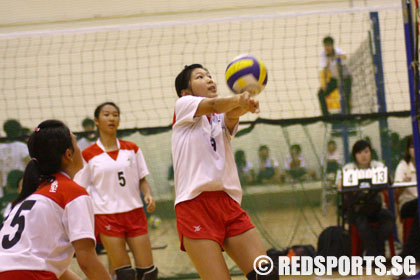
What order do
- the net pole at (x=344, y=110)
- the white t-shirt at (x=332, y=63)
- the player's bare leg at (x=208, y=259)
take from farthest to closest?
the white t-shirt at (x=332, y=63) < the net pole at (x=344, y=110) < the player's bare leg at (x=208, y=259)

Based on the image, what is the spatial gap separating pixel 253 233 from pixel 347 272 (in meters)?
3.19

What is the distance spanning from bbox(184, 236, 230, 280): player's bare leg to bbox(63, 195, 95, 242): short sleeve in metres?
0.71

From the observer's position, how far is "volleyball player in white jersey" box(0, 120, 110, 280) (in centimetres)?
268

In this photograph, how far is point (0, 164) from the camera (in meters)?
7.41

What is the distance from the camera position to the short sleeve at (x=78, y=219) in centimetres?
273

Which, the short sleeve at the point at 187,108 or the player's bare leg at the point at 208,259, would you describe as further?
the short sleeve at the point at 187,108

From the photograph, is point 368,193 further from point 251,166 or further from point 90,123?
point 90,123

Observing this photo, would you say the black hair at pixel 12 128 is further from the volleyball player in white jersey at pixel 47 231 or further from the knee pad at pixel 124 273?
the volleyball player in white jersey at pixel 47 231

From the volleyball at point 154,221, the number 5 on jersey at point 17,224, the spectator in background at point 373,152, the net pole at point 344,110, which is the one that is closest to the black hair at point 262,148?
the net pole at point 344,110

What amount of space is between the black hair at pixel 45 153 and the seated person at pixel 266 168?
15.1 feet

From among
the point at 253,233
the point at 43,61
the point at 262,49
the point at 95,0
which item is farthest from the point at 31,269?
the point at 95,0

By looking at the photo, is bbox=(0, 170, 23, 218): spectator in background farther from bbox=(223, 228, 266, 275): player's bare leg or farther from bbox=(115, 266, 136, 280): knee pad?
bbox=(223, 228, 266, 275): player's bare leg

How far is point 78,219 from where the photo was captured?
9.03 ft

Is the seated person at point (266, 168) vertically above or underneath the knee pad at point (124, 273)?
above
